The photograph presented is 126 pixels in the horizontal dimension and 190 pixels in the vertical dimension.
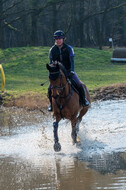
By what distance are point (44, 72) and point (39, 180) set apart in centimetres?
2168

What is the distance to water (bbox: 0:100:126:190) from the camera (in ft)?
22.0

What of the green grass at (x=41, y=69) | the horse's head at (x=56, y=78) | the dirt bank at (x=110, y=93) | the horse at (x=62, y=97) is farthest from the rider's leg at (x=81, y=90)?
the green grass at (x=41, y=69)

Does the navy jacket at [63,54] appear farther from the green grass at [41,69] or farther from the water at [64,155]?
the green grass at [41,69]

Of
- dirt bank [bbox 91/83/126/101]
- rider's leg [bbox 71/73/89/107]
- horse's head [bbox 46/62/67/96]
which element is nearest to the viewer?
horse's head [bbox 46/62/67/96]

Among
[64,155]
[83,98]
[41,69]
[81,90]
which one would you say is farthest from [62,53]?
[41,69]

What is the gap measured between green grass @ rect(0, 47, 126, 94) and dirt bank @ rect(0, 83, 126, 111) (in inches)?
42.2

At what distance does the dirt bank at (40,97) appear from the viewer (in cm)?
1612

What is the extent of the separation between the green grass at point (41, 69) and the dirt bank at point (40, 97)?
42.2 inches

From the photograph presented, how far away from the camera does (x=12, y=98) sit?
57.6 ft

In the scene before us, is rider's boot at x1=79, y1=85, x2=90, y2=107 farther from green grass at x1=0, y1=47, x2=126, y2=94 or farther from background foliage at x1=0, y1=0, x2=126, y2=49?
background foliage at x1=0, y1=0, x2=126, y2=49

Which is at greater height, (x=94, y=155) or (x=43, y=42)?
(x=43, y=42)

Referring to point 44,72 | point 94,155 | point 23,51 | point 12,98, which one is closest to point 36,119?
point 12,98

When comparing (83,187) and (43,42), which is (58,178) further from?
(43,42)

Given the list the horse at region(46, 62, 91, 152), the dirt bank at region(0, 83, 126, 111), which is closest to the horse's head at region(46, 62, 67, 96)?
the horse at region(46, 62, 91, 152)
